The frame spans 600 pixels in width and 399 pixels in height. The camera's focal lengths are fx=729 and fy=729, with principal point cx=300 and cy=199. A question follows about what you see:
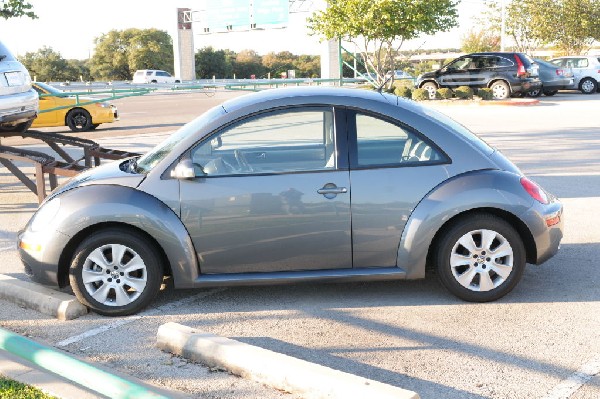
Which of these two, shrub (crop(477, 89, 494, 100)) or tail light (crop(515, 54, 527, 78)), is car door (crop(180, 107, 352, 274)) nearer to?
shrub (crop(477, 89, 494, 100))

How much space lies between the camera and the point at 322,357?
4.53 m

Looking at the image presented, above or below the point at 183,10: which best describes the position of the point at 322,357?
below

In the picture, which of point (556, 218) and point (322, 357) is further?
point (556, 218)

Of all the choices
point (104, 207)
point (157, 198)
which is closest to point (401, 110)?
point (157, 198)

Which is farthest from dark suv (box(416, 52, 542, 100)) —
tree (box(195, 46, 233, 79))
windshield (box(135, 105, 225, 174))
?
tree (box(195, 46, 233, 79))

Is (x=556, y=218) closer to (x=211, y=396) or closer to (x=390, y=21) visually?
(x=211, y=396)

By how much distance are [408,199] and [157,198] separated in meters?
1.81

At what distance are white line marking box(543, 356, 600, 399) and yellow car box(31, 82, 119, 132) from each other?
60.1 feet

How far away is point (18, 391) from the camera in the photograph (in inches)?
157

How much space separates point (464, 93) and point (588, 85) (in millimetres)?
7080

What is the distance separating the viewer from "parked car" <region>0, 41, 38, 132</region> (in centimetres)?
997

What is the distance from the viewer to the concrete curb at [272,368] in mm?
3641

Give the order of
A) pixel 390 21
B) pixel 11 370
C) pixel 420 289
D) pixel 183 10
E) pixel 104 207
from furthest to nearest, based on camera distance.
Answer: pixel 183 10 → pixel 390 21 → pixel 420 289 → pixel 104 207 → pixel 11 370

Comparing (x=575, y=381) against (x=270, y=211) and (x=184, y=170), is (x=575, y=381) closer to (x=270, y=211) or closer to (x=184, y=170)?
(x=270, y=211)
